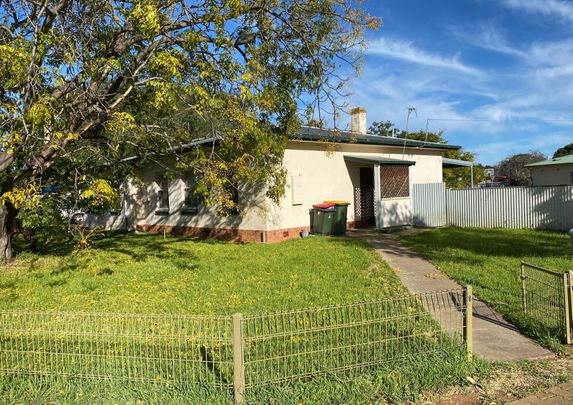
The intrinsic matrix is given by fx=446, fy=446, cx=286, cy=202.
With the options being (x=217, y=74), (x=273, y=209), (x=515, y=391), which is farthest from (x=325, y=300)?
(x=273, y=209)

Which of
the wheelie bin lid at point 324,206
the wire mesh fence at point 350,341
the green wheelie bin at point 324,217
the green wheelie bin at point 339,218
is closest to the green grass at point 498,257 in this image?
the wire mesh fence at point 350,341

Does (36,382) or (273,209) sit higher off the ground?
(273,209)

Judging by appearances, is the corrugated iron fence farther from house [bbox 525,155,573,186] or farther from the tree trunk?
house [bbox 525,155,573,186]

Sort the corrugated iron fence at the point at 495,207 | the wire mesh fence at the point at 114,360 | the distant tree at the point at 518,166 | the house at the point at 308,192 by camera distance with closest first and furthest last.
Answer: the wire mesh fence at the point at 114,360
the house at the point at 308,192
the corrugated iron fence at the point at 495,207
the distant tree at the point at 518,166

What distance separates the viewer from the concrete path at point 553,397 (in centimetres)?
374

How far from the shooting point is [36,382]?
3996 millimetres

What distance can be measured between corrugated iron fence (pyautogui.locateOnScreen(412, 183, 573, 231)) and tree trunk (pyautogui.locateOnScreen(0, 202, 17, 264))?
43.8 ft

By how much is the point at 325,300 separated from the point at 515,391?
3162 mm

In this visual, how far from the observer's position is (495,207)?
1630cm

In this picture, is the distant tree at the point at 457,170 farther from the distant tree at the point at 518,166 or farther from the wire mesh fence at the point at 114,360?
the wire mesh fence at the point at 114,360

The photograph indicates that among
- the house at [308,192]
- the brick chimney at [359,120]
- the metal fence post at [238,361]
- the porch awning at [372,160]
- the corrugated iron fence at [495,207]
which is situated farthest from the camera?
the brick chimney at [359,120]

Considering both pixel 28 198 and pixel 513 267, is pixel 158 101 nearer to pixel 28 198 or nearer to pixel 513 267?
pixel 28 198

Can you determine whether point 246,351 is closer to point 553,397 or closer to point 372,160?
point 553,397

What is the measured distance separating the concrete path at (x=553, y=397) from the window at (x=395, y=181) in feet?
39.8
